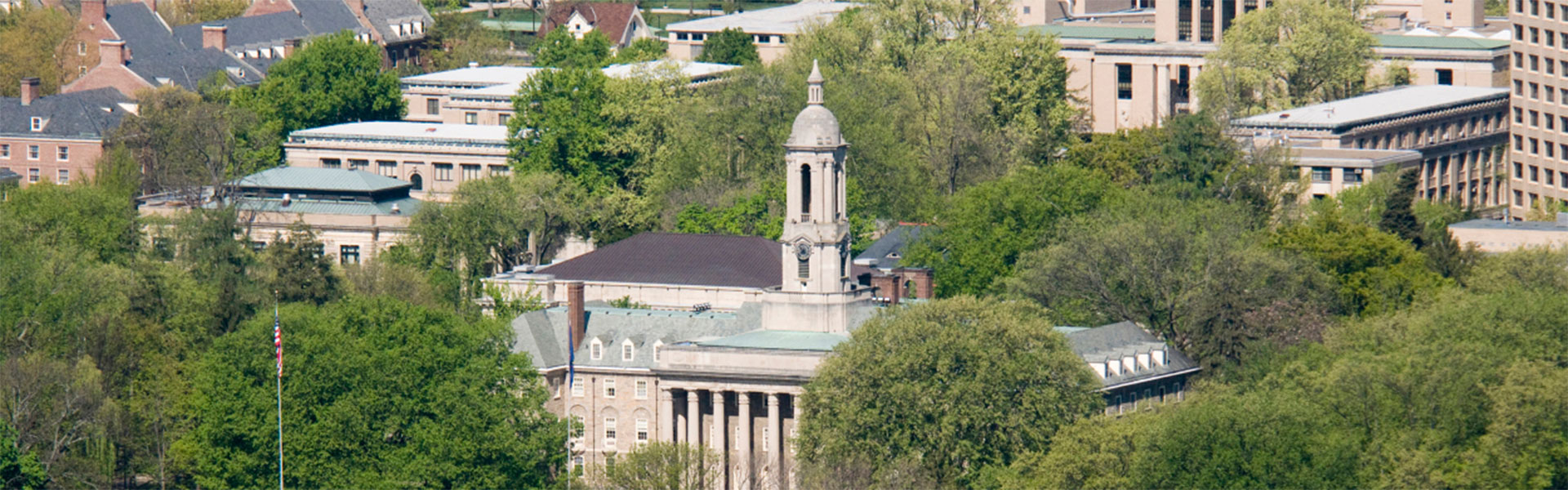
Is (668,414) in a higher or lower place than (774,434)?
higher

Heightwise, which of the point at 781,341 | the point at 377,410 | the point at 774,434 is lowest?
the point at 774,434

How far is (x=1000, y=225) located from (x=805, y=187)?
16.3 metres

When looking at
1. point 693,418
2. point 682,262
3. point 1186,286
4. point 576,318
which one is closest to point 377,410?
point 693,418

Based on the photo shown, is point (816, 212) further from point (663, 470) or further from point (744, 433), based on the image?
point (663, 470)

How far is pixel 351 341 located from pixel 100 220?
42902mm

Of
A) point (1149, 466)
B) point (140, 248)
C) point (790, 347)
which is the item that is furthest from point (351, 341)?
point (140, 248)

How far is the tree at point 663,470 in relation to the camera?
141 m

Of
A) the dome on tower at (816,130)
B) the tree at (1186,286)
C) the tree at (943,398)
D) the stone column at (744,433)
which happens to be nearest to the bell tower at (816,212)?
the dome on tower at (816,130)

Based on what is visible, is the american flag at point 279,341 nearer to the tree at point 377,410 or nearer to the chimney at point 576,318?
the tree at point 377,410

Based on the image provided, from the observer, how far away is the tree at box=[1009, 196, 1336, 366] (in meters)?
159

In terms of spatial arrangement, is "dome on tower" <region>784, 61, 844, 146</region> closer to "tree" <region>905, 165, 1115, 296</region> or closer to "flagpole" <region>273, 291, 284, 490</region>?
"tree" <region>905, 165, 1115, 296</region>

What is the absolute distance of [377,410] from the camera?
5709 inches

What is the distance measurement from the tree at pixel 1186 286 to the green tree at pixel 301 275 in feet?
88.9

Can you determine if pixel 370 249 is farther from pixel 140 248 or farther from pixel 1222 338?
pixel 1222 338
